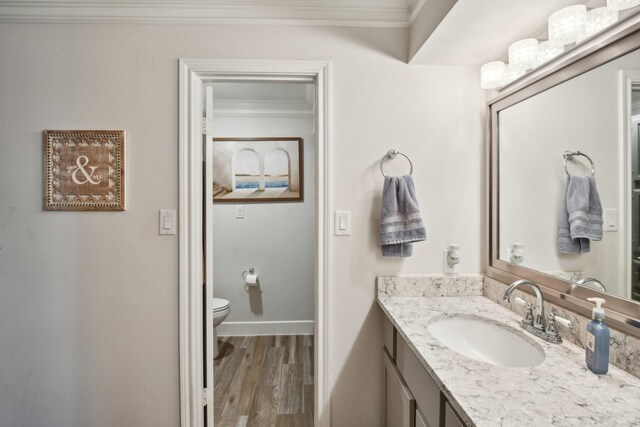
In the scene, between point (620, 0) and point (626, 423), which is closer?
point (626, 423)

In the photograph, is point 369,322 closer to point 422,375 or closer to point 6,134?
point 422,375

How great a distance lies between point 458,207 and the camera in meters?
1.54

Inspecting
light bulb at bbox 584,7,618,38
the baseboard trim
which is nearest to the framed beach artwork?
the baseboard trim

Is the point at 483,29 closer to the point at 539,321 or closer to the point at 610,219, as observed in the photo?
the point at 610,219

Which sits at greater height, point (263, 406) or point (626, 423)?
point (626, 423)

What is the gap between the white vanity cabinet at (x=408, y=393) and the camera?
0.87m

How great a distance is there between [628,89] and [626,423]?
0.86 metres

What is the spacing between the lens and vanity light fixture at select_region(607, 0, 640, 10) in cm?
83

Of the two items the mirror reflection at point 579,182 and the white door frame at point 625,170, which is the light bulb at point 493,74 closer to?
the mirror reflection at point 579,182

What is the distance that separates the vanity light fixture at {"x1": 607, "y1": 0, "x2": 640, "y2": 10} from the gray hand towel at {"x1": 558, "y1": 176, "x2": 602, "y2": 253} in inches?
18.9

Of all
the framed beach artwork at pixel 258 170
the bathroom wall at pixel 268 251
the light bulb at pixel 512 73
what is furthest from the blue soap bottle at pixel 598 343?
the framed beach artwork at pixel 258 170

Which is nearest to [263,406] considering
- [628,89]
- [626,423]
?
[626,423]

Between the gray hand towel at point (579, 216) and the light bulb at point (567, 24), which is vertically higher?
the light bulb at point (567, 24)

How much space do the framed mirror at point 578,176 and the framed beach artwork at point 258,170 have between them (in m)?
1.83
